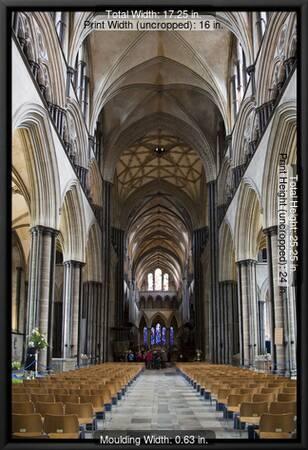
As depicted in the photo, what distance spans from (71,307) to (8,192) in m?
20.7

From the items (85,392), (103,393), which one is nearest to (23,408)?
(85,392)

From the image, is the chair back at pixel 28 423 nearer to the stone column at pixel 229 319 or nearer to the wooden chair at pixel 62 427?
the wooden chair at pixel 62 427

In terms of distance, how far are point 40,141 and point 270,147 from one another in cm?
774

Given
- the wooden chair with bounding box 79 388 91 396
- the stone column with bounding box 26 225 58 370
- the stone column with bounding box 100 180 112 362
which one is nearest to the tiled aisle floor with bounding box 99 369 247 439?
the wooden chair with bounding box 79 388 91 396

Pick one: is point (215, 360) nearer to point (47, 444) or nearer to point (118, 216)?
point (118, 216)

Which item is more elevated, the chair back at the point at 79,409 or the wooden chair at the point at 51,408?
the wooden chair at the point at 51,408

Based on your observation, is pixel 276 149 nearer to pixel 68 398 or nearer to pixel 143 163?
pixel 68 398

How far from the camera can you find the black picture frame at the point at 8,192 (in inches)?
142

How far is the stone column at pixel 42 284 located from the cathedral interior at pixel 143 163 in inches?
1.9

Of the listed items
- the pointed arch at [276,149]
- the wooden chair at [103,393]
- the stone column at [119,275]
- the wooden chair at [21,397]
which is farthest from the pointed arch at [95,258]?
the wooden chair at [21,397]

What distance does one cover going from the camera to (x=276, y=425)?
18.4 ft

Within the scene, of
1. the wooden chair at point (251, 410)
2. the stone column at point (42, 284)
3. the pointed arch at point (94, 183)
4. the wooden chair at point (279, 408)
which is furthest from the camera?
the pointed arch at point (94, 183)

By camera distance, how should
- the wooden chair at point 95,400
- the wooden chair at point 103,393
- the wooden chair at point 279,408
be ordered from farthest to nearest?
the wooden chair at point 103,393, the wooden chair at point 95,400, the wooden chair at point 279,408

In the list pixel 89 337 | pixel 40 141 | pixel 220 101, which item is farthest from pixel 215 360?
pixel 40 141
